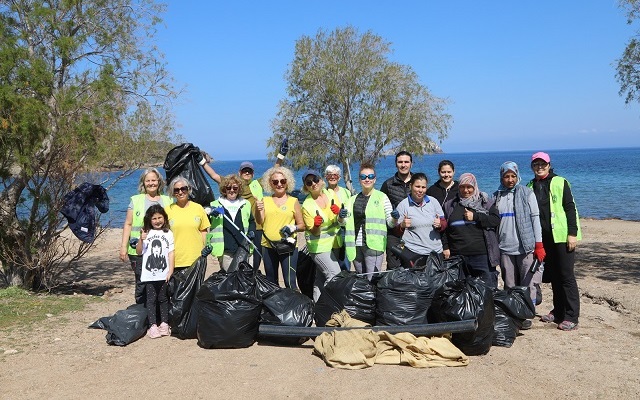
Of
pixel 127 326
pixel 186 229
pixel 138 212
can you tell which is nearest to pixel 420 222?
pixel 186 229

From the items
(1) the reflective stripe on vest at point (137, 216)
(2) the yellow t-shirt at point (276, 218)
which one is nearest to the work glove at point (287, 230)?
(2) the yellow t-shirt at point (276, 218)

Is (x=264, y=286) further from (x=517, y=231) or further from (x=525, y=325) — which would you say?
(x=525, y=325)

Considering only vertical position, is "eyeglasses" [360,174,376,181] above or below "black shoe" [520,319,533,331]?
above

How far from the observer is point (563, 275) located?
6250mm

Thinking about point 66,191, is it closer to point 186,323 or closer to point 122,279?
point 122,279

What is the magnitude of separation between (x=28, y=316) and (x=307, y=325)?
359 cm

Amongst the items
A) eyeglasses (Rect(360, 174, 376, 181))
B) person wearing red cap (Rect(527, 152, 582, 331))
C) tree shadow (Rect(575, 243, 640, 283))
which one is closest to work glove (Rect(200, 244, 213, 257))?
eyeglasses (Rect(360, 174, 376, 181))

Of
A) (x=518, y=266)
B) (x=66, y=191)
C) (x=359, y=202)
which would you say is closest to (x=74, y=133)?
(x=66, y=191)

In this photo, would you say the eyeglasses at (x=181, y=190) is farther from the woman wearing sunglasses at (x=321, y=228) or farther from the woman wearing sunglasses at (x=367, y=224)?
the woman wearing sunglasses at (x=367, y=224)

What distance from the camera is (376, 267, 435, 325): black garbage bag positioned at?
557 centimetres

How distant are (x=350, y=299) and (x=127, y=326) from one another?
223 cm

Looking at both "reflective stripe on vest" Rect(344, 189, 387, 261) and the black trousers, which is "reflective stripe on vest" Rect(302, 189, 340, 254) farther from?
the black trousers

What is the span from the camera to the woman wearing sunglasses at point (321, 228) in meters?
6.29

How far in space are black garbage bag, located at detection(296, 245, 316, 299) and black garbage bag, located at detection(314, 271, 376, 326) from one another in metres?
0.99
